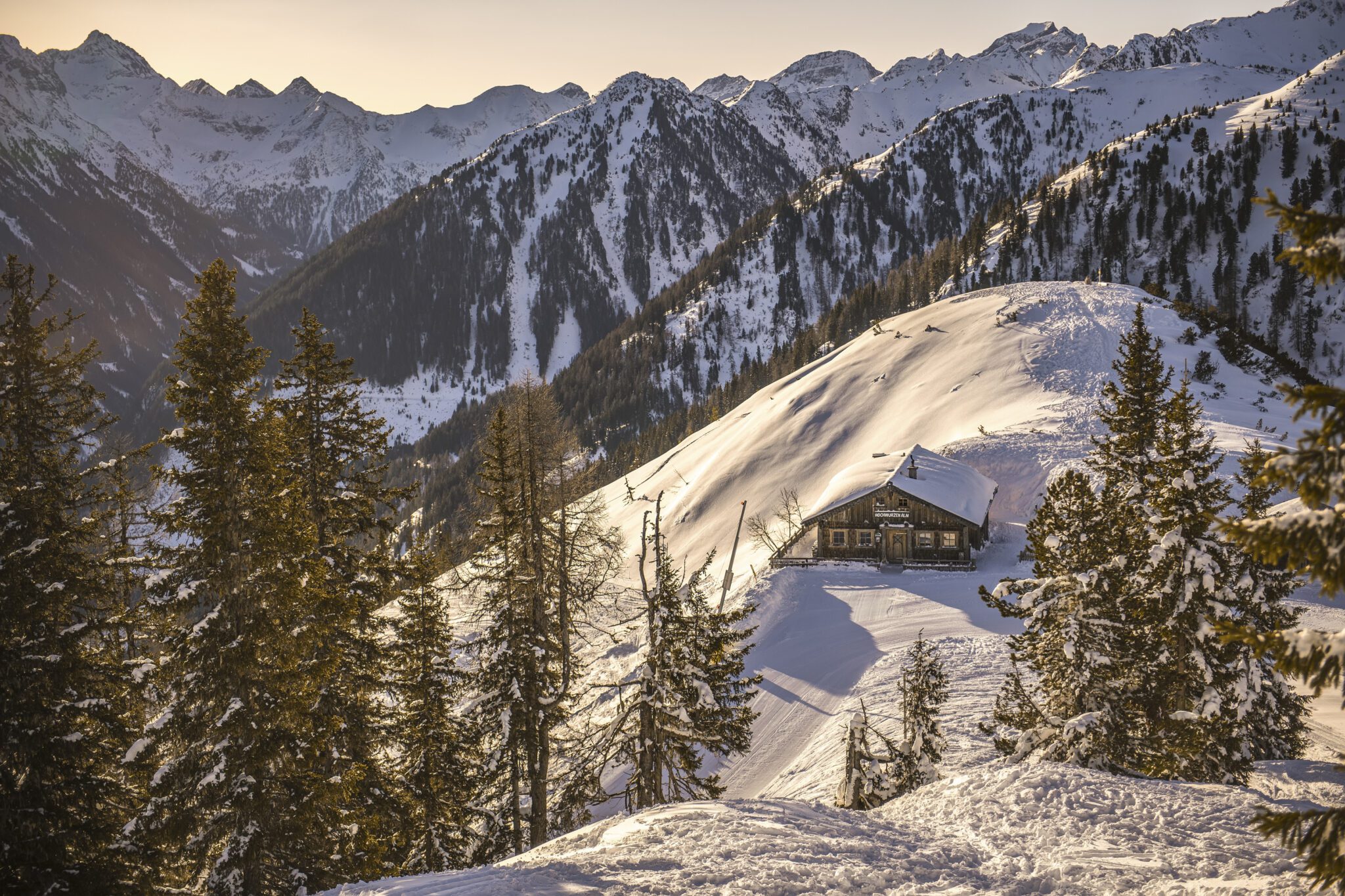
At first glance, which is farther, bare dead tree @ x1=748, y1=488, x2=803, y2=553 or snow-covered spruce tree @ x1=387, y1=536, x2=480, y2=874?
bare dead tree @ x1=748, y1=488, x2=803, y2=553

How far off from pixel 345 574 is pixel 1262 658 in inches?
854

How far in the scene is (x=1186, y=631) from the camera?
16688 mm

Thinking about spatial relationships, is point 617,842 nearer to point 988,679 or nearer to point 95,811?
point 95,811

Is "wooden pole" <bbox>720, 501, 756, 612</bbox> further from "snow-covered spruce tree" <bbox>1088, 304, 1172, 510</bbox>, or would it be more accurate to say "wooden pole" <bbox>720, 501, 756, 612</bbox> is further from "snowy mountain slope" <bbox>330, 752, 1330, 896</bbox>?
"snowy mountain slope" <bbox>330, 752, 1330, 896</bbox>

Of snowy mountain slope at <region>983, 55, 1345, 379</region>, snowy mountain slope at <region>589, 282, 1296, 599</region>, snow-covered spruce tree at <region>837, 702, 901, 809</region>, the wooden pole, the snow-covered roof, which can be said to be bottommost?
snow-covered spruce tree at <region>837, 702, 901, 809</region>

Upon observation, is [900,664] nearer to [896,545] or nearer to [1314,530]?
[896,545]

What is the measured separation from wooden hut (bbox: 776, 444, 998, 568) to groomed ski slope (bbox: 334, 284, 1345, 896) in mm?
2158

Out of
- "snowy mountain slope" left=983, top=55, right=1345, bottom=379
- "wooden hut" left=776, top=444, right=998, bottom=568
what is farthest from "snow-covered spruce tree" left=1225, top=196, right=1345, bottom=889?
"snowy mountain slope" left=983, top=55, right=1345, bottom=379

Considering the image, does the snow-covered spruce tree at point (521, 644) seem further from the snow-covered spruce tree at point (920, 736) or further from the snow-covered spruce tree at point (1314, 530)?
the snow-covered spruce tree at point (1314, 530)

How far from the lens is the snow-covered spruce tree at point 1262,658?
16.4 metres

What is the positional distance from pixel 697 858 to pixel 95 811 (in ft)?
38.5

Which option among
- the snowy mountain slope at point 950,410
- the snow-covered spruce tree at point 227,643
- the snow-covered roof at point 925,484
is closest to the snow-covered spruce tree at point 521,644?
the snow-covered spruce tree at point 227,643

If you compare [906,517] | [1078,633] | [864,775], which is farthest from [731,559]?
[1078,633]

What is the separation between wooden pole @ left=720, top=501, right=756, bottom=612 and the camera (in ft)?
141
